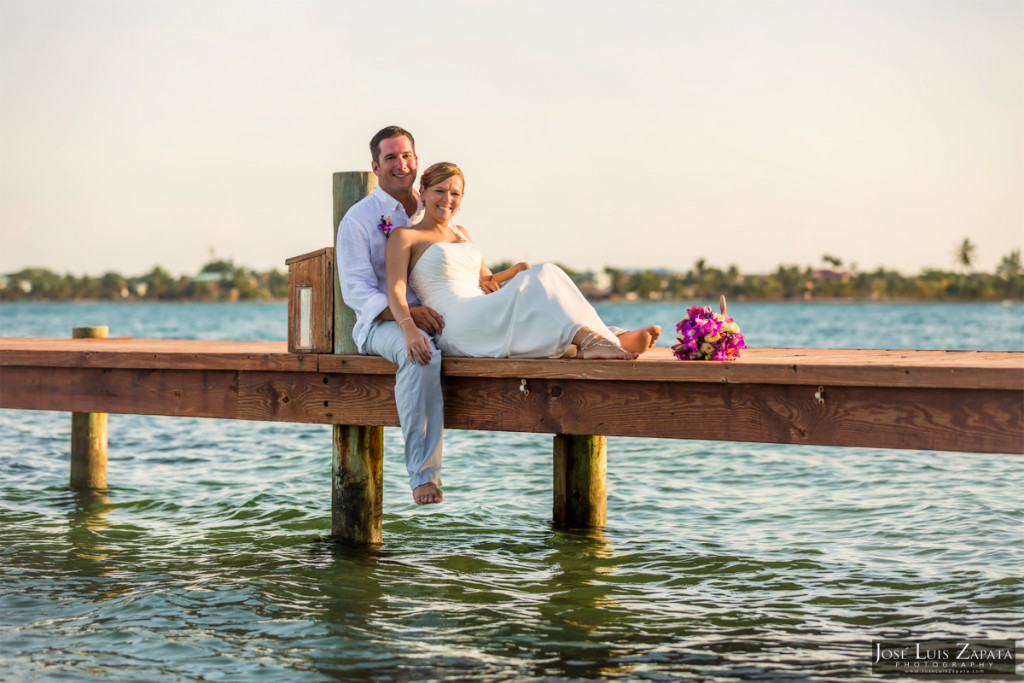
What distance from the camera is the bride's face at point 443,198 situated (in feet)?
21.5

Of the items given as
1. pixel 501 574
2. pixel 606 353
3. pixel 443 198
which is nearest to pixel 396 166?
pixel 443 198

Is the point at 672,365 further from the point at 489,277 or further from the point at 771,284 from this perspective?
Answer: the point at 771,284

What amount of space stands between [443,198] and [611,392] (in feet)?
5.11

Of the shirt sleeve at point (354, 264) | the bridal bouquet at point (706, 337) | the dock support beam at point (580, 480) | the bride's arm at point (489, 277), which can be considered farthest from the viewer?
the dock support beam at point (580, 480)

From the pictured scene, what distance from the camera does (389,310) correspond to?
6.47 meters

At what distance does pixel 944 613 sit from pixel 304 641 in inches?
148

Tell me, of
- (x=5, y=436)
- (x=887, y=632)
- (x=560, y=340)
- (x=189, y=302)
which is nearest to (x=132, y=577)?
(x=560, y=340)

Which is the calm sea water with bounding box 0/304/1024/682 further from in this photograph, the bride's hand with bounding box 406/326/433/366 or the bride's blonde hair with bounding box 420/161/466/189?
the bride's blonde hair with bounding box 420/161/466/189

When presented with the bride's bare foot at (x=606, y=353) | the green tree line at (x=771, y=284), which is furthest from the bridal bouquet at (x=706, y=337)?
the green tree line at (x=771, y=284)

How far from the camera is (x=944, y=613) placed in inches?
262

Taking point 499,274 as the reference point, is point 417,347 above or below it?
below

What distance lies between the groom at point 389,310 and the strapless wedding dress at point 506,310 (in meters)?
0.13

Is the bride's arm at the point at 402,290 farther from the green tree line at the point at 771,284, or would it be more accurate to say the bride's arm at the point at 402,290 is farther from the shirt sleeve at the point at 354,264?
the green tree line at the point at 771,284

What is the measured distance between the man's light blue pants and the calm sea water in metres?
0.91
